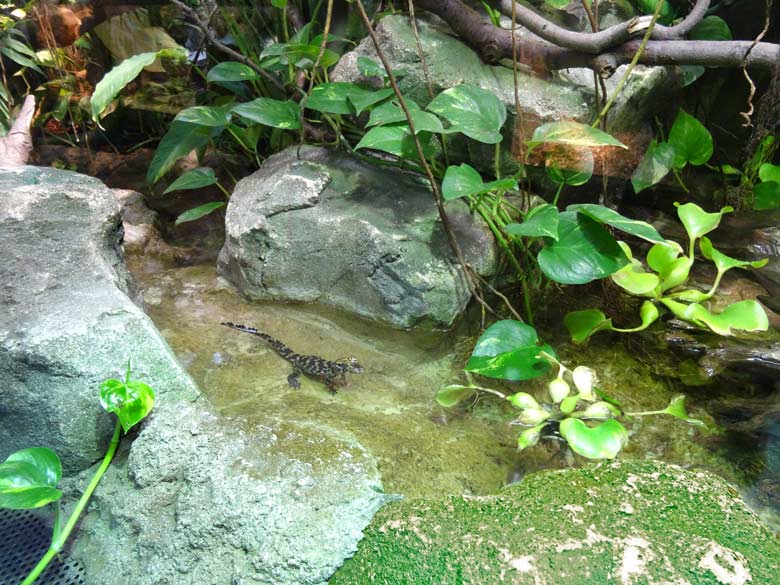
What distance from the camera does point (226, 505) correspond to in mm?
1642

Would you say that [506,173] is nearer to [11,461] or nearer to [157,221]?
[157,221]

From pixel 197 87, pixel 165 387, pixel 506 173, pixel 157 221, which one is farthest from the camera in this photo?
pixel 197 87

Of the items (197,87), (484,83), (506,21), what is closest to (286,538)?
(484,83)

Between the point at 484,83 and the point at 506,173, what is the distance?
1.63 feet

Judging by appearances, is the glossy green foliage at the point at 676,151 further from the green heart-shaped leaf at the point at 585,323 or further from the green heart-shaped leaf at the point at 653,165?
the green heart-shaped leaf at the point at 585,323

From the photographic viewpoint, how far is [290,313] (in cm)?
287

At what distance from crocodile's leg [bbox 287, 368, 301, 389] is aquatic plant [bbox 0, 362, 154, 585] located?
629 mm

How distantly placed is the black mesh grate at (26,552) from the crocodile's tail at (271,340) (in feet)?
3.52

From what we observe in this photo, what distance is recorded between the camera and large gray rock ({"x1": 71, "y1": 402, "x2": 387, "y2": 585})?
1.56 meters

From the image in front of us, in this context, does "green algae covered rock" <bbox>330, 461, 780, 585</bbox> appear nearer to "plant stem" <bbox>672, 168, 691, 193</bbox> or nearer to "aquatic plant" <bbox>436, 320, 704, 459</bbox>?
"aquatic plant" <bbox>436, 320, 704, 459</bbox>

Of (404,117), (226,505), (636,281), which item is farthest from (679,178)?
(226,505)

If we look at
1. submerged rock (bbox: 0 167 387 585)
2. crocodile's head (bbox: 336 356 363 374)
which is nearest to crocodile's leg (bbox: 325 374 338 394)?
crocodile's head (bbox: 336 356 363 374)

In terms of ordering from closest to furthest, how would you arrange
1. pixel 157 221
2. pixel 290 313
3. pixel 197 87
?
1. pixel 290 313
2. pixel 157 221
3. pixel 197 87

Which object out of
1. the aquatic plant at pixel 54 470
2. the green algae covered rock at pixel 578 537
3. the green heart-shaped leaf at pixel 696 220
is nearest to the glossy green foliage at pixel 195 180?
the aquatic plant at pixel 54 470
